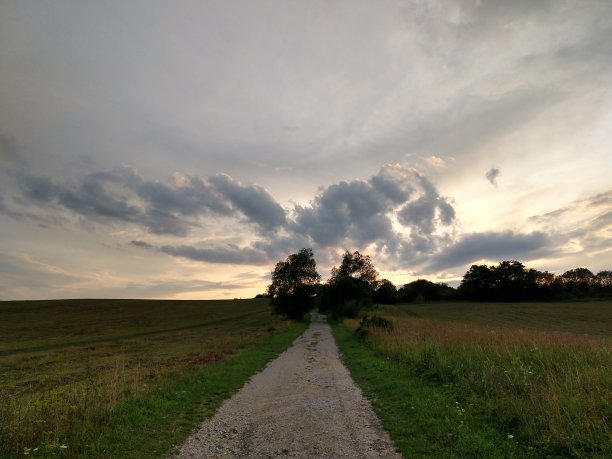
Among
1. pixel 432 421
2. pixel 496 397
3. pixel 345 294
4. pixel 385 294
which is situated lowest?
pixel 432 421

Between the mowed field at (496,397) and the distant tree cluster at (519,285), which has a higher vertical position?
the distant tree cluster at (519,285)

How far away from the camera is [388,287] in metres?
128

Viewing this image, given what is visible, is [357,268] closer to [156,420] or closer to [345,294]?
[345,294]

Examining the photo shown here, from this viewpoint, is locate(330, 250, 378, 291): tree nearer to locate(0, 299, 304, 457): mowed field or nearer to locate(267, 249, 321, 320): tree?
locate(267, 249, 321, 320): tree

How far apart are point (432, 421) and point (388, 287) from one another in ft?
404

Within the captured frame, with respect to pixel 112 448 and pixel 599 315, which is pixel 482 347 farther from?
pixel 599 315

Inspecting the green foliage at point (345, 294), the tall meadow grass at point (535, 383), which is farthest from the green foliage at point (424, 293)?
the tall meadow grass at point (535, 383)

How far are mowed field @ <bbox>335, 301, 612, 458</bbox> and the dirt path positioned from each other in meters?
0.66

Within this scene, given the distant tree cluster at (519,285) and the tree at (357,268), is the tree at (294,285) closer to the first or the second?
the tree at (357,268)

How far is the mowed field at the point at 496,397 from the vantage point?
273 inches

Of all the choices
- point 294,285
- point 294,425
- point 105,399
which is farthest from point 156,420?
point 294,285

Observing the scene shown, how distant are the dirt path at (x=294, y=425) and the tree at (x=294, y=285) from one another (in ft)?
168

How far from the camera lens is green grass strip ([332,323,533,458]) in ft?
22.8

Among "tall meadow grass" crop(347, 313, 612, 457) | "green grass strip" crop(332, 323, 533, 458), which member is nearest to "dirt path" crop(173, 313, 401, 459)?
"green grass strip" crop(332, 323, 533, 458)
